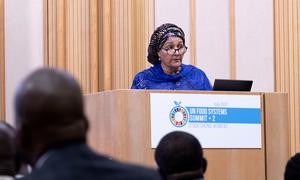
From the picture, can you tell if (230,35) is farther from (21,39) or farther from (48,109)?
(48,109)

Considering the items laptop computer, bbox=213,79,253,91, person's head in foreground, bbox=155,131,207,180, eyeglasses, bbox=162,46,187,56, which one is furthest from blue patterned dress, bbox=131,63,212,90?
person's head in foreground, bbox=155,131,207,180

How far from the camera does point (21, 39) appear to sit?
641cm

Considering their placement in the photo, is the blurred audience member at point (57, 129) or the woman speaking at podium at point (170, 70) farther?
the woman speaking at podium at point (170, 70)

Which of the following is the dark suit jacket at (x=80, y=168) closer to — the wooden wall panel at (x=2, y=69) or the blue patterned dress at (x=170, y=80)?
the blue patterned dress at (x=170, y=80)

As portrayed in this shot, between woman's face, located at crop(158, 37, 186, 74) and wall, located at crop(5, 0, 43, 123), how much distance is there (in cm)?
150

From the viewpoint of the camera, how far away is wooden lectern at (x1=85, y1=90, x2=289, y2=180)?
4.24 m

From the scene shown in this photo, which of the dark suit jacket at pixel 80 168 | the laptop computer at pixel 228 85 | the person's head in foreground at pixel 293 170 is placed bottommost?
the person's head in foreground at pixel 293 170

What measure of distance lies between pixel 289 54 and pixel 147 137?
301 centimetres

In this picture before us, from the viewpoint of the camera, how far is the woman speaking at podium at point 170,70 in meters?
5.25

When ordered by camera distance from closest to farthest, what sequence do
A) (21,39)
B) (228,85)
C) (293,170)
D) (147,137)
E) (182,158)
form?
(182,158) → (293,170) → (147,137) → (228,85) → (21,39)

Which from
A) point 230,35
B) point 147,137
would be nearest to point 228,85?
point 147,137

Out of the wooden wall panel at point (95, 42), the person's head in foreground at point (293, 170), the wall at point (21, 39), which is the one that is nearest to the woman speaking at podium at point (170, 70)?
the wooden wall panel at point (95, 42)

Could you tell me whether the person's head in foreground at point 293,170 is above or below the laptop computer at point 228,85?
below

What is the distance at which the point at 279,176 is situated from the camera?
15.3 feet
